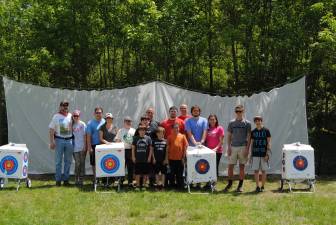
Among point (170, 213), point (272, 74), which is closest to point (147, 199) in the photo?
point (170, 213)

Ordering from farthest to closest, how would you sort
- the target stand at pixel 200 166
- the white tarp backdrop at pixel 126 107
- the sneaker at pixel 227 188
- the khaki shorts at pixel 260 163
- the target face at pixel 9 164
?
the white tarp backdrop at pixel 126 107 → the sneaker at pixel 227 188 → the target face at pixel 9 164 → the khaki shorts at pixel 260 163 → the target stand at pixel 200 166

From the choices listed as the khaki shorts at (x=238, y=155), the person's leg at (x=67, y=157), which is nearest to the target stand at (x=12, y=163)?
the person's leg at (x=67, y=157)

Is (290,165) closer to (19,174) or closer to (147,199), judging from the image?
(147,199)

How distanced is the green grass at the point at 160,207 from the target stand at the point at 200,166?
37cm

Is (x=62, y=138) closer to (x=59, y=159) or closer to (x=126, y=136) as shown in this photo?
(x=59, y=159)

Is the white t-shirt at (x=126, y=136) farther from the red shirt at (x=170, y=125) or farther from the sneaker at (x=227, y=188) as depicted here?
the sneaker at (x=227, y=188)

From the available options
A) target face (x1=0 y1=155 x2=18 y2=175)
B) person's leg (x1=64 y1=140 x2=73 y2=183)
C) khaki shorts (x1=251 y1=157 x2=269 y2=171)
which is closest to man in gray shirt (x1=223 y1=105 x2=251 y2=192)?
khaki shorts (x1=251 y1=157 x2=269 y2=171)

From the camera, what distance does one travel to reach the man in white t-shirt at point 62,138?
28.9ft

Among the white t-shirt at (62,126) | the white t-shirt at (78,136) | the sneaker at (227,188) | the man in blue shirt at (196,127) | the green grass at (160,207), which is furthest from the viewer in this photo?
the white t-shirt at (78,136)

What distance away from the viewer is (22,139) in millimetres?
10047

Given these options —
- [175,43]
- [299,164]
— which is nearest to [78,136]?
[299,164]

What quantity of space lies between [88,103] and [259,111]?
11.7ft

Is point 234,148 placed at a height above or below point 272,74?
below

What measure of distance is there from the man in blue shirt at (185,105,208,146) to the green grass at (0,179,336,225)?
1.13 m
